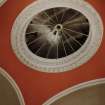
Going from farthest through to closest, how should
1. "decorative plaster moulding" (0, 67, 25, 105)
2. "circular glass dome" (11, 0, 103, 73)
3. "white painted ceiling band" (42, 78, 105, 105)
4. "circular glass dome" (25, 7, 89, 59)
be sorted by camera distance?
"white painted ceiling band" (42, 78, 105, 105)
"decorative plaster moulding" (0, 67, 25, 105)
"circular glass dome" (25, 7, 89, 59)
"circular glass dome" (11, 0, 103, 73)

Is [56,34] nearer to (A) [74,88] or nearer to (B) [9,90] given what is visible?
(A) [74,88]

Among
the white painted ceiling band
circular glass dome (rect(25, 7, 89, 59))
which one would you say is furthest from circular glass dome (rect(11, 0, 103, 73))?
the white painted ceiling band

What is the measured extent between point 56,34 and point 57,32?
6cm

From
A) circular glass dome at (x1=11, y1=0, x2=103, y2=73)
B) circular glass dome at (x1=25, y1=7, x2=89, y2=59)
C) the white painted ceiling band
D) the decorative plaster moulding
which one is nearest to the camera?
circular glass dome at (x1=11, y1=0, x2=103, y2=73)

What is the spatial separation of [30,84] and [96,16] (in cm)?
232

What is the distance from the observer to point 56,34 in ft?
21.5

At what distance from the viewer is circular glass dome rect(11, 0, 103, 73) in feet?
20.2

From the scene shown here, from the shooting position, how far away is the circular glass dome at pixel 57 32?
247 inches

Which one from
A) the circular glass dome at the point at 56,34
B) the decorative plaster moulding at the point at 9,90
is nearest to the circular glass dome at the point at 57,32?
the circular glass dome at the point at 56,34

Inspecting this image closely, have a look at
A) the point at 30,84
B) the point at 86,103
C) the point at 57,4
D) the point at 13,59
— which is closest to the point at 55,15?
the point at 57,4

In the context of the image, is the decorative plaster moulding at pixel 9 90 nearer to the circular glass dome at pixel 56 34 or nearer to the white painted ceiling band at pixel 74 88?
the circular glass dome at pixel 56 34

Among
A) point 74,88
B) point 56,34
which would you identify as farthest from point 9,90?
point 56,34

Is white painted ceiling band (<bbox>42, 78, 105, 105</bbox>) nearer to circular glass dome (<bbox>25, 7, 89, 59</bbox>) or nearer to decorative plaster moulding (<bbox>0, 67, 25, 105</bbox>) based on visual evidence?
decorative plaster moulding (<bbox>0, 67, 25, 105</bbox>)

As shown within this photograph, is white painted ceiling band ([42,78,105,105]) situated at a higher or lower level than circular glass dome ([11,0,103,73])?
lower
